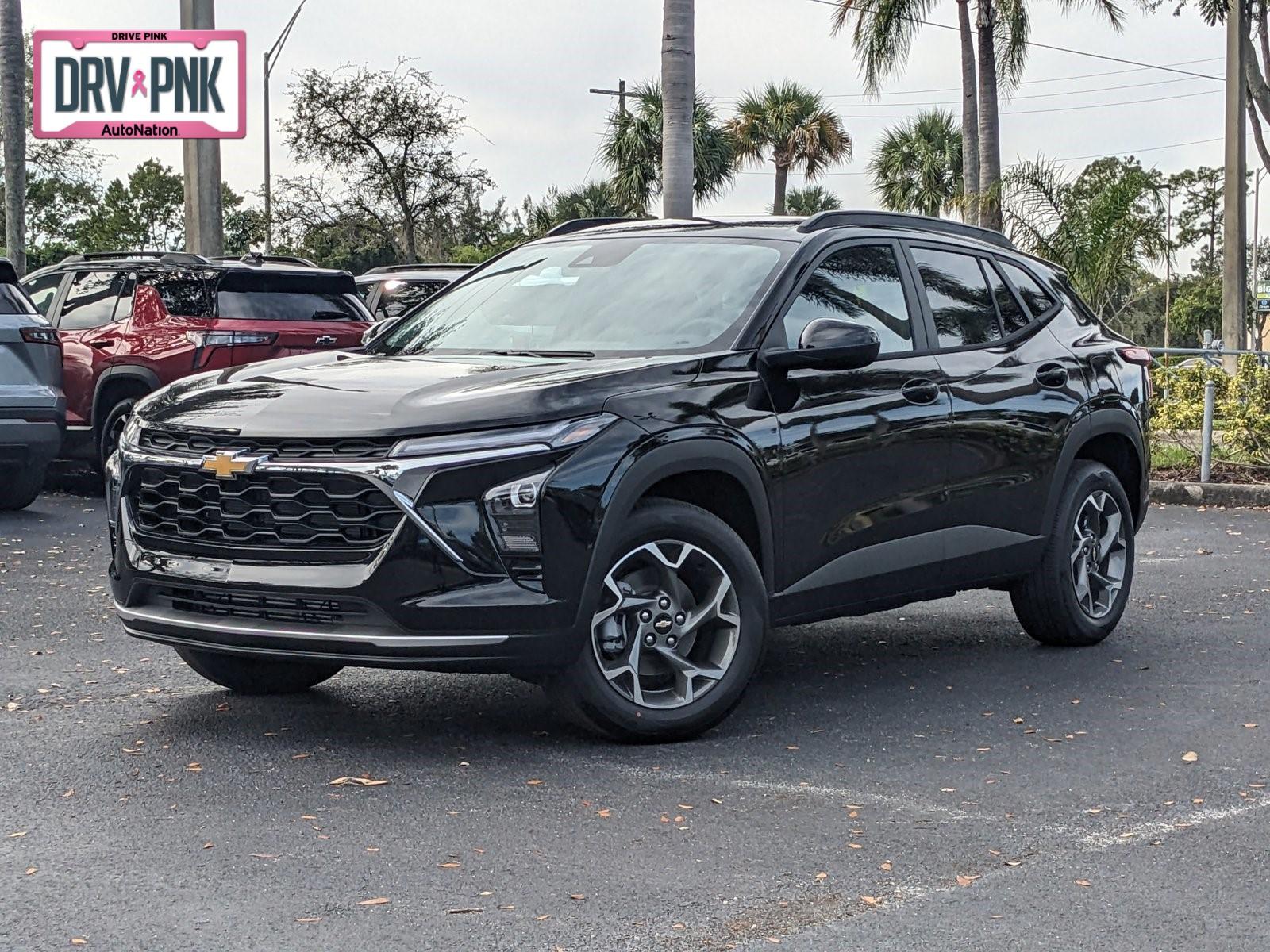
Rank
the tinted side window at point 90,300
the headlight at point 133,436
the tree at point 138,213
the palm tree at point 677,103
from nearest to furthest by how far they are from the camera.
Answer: the headlight at point 133,436
the tinted side window at point 90,300
the palm tree at point 677,103
the tree at point 138,213

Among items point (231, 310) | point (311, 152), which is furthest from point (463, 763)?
point (311, 152)

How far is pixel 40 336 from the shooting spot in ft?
41.4

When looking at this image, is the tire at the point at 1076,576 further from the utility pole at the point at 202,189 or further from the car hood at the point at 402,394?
the utility pole at the point at 202,189

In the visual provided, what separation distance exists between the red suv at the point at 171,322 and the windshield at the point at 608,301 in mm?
6796

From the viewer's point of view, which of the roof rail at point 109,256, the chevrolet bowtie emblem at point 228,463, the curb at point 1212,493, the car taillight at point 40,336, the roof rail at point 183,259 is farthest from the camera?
the roof rail at point 109,256

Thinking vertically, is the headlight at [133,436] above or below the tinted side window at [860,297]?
below

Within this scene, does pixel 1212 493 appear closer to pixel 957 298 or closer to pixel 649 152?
pixel 957 298

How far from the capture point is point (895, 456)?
6680 millimetres

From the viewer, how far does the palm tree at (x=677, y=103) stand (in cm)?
1566

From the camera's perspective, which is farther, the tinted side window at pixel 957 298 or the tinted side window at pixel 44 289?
the tinted side window at pixel 44 289

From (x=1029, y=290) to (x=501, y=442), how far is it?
3294 millimetres

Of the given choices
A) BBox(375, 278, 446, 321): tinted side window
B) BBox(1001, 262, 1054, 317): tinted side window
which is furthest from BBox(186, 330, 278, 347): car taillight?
BBox(1001, 262, 1054, 317): tinted side window

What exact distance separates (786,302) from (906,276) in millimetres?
835

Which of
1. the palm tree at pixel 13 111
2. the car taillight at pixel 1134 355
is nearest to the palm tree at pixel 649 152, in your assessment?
the palm tree at pixel 13 111
